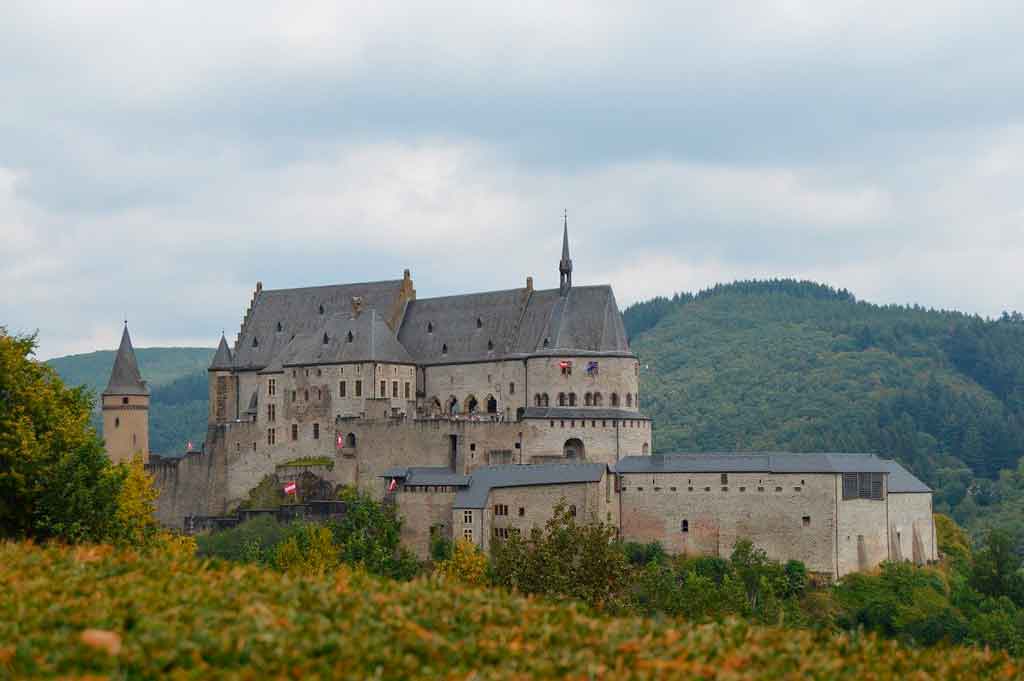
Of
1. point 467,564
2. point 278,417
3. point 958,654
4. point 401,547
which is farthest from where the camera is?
point 278,417

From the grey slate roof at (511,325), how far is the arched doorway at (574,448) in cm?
595

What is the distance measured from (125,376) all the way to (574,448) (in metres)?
33.1

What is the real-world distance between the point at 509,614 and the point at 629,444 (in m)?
68.6

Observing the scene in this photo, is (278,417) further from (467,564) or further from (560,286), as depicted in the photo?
(467,564)

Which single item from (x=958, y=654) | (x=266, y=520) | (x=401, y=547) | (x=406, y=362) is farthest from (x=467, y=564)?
(x=958, y=654)

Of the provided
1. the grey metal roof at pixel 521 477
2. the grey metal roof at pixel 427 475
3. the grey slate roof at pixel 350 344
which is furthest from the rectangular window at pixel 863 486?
the grey slate roof at pixel 350 344

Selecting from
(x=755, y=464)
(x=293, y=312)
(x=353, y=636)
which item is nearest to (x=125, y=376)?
(x=293, y=312)

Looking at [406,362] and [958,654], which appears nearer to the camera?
[958,654]

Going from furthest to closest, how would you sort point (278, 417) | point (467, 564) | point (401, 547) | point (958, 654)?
point (278, 417), point (401, 547), point (467, 564), point (958, 654)

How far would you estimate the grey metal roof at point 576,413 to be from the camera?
97.4m

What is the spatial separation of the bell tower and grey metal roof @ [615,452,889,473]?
34.8 m

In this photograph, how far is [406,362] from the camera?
104625 mm

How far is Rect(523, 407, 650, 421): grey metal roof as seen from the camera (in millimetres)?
97438

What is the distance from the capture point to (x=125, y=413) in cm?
10938
